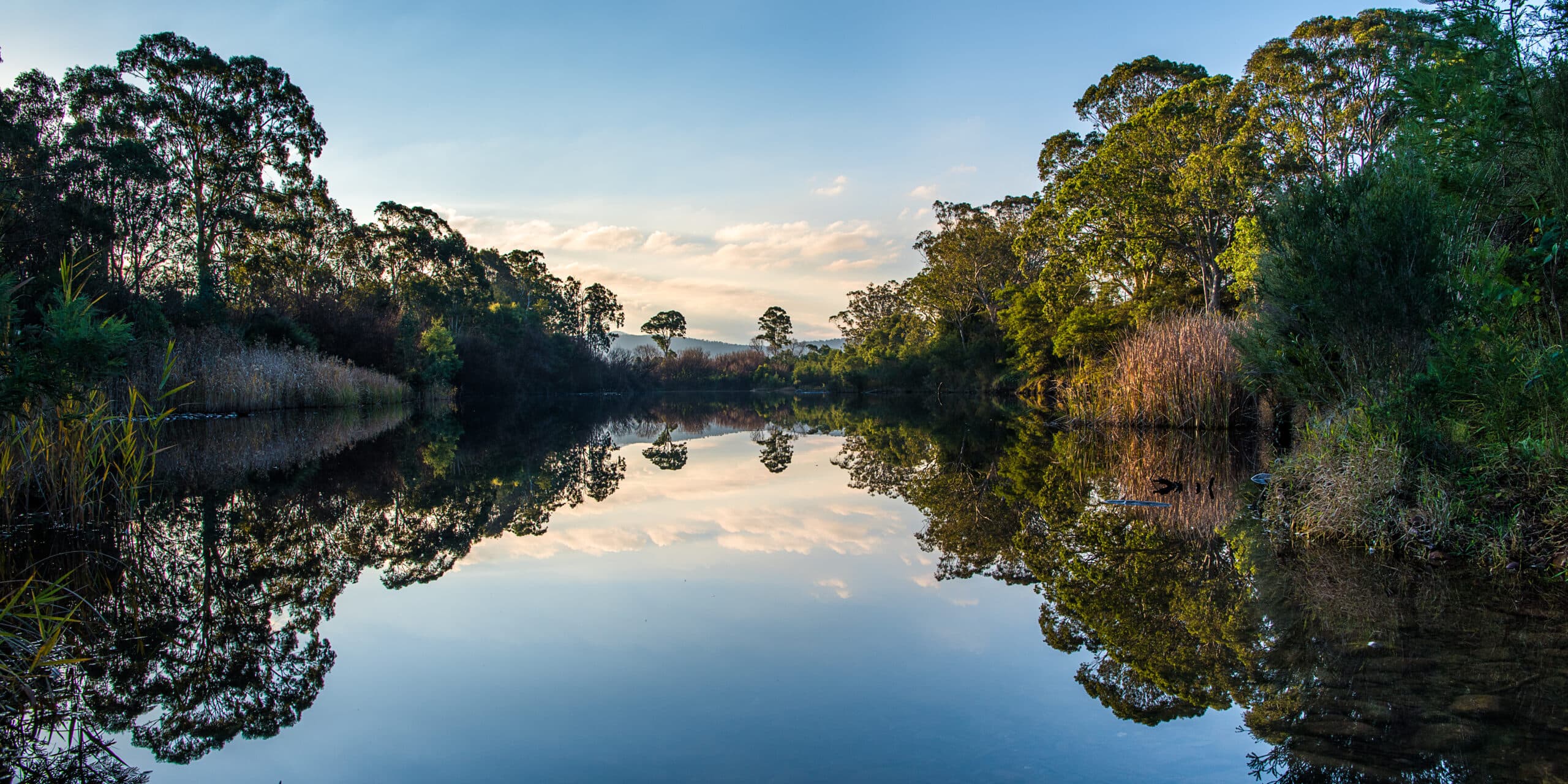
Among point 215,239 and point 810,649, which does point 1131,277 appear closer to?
point 810,649

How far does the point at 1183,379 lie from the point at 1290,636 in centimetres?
990

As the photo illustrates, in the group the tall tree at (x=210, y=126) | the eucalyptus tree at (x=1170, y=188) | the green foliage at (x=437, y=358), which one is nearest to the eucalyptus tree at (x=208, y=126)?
the tall tree at (x=210, y=126)

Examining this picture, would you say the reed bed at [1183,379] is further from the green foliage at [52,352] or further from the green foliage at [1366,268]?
the green foliage at [52,352]

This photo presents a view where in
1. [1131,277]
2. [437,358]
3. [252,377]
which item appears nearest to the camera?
[252,377]

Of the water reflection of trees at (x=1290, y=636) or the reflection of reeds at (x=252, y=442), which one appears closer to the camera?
the water reflection of trees at (x=1290, y=636)

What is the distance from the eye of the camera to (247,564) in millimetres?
4184

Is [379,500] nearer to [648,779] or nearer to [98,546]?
[98,546]

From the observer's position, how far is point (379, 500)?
21.4ft

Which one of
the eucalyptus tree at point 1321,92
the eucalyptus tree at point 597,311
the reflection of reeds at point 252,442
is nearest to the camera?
the reflection of reeds at point 252,442

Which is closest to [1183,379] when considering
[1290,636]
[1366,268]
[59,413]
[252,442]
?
[1366,268]

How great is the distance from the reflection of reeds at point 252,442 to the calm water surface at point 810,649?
1107 millimetres

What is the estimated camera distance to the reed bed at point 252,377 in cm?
1434

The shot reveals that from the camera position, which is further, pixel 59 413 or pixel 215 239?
pixel 215 239

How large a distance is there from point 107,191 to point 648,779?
2245 cm
